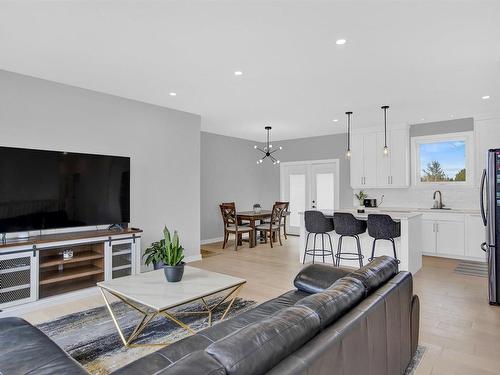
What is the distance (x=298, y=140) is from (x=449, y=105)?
3.88m

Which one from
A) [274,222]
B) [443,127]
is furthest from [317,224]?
[443,127]

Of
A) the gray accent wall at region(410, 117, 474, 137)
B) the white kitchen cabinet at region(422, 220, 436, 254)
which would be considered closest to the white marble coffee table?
the white kitchen cabinet at region(422, 220, 436, 254)

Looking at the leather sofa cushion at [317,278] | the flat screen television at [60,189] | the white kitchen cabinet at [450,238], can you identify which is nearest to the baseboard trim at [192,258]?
the flat screen television at [60,189]

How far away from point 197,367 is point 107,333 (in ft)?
7.39

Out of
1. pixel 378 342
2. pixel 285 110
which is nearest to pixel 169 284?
pixel 378 342

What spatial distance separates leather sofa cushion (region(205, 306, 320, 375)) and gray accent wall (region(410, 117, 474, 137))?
6.21 m

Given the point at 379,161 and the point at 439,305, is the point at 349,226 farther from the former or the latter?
the point at 379,161

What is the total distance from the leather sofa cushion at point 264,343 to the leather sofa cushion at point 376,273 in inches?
26.6

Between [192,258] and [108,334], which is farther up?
[192,258]

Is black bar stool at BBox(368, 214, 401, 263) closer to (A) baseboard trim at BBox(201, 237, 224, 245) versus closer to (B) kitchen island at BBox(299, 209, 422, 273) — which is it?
(B) kitchen island at BBox(299, 209, 422, 273)

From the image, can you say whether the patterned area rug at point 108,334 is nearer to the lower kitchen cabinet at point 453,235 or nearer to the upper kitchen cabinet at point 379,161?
the lower kitchen cabinet at point 453,235

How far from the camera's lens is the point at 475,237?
5449 millimetres

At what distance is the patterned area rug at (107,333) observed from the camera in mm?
2372

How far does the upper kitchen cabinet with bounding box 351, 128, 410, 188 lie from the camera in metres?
6.39
